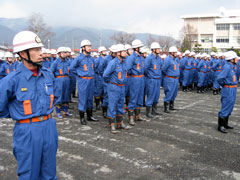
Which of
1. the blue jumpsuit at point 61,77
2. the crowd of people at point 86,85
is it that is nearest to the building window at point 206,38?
the crowd of people at point 86,85

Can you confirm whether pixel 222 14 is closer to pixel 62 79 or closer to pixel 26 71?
pixel 62 79

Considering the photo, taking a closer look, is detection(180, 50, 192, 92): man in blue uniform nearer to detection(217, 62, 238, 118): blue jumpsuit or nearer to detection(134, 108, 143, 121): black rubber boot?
detection(134, 108, 143, 121): black rubber boot

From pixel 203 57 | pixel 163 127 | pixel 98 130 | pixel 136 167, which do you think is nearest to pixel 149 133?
pixel 163 127

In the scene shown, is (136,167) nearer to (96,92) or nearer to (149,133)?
(149,133)

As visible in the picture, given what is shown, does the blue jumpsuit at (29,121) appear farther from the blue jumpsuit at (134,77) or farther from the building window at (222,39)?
the building window at (222,39)

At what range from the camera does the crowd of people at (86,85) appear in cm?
279

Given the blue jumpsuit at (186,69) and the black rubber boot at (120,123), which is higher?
the blue jumpsuit at (186,69)

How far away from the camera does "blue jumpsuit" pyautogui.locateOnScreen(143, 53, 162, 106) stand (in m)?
7.92

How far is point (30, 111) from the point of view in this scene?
9.16 feet

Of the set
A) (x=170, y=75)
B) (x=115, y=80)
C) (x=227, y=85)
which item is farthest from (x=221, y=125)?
(x=115, y=80)

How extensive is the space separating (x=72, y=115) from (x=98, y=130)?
216 cm

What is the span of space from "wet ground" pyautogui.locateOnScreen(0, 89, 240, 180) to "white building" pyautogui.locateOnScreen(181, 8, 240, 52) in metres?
49.5

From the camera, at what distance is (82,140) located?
19.1ft


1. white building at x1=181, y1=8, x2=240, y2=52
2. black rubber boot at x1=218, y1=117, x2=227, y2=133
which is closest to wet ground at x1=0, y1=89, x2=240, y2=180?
black rubber boot at x1=218, y1=117, x2=227, y2=133
